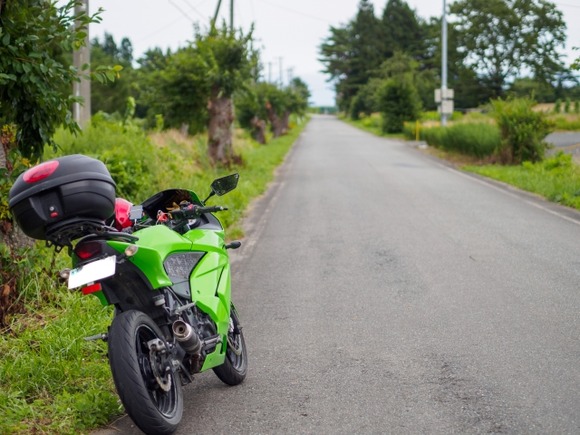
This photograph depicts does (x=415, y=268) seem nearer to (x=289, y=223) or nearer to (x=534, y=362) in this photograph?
(x=534, y=362)

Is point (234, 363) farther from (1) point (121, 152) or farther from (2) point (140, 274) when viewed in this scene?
(1) point (121, 152)

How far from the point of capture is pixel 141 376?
13.2 ft

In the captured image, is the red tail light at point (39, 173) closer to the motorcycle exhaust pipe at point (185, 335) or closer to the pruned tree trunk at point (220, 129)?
the motorcycle exhaust pipe at point (185, 335)

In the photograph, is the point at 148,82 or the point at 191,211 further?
the point at 148,82

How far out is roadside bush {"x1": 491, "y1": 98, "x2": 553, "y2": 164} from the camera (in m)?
22.5

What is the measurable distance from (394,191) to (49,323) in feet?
40.8

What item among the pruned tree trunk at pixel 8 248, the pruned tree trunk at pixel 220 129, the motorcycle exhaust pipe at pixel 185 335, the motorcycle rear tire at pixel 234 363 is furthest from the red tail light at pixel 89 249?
the pruned tree trunk at pixel 220 129

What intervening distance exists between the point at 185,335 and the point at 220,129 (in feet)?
60.9

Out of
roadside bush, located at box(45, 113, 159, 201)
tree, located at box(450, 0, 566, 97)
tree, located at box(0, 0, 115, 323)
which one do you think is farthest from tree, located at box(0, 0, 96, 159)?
tree, located at box(450, 0, 566, 97)

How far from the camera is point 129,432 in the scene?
177 inches

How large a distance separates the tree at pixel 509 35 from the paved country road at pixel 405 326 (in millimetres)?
62496

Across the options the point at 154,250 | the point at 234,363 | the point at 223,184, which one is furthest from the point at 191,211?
the point at 234,363

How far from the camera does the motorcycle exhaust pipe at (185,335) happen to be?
4.41 m

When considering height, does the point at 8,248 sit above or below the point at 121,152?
below
